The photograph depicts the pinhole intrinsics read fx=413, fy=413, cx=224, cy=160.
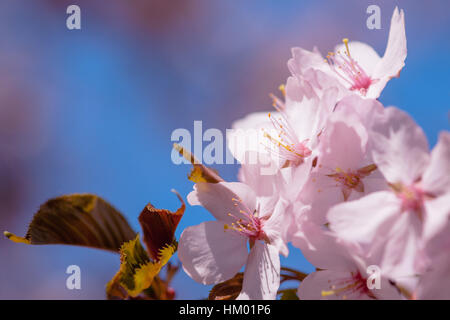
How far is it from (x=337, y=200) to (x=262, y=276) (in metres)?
0.12

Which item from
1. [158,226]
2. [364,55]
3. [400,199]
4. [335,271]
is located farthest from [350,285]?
[364,55]

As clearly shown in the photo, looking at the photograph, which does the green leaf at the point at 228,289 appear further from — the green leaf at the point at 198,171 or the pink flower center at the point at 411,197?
the pink flower center at the point at 411,197

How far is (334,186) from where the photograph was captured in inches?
18.5

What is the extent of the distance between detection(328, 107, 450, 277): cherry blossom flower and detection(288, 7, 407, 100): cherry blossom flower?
104mm

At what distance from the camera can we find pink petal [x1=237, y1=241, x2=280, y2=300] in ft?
1.54

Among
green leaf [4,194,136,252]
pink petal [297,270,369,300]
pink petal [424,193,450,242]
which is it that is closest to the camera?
pink petal [424,193,450,242]

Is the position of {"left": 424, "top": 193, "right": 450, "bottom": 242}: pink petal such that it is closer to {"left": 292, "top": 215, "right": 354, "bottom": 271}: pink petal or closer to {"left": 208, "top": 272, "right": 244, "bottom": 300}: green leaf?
{"left": 292, "top": 215, "right": 354, "bottom": 271}: pink petal

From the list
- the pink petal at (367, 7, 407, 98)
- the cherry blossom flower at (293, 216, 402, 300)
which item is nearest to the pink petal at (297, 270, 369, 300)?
the cherry blossom flower at (293, 216, 402, 300)

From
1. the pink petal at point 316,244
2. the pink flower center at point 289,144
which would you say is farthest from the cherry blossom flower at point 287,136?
the pink petal at point 316,244

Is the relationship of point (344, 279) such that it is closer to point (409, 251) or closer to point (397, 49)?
point (409, 251)

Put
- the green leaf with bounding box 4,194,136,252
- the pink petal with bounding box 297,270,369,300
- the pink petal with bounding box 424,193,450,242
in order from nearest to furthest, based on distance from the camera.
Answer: the pink petal with bounding box 424,193,450,242, the pink petal with bounding box 297,270,369,300, the green leaf with bounding box 4,194,136,252

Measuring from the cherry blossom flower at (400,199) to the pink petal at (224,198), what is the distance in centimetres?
16
